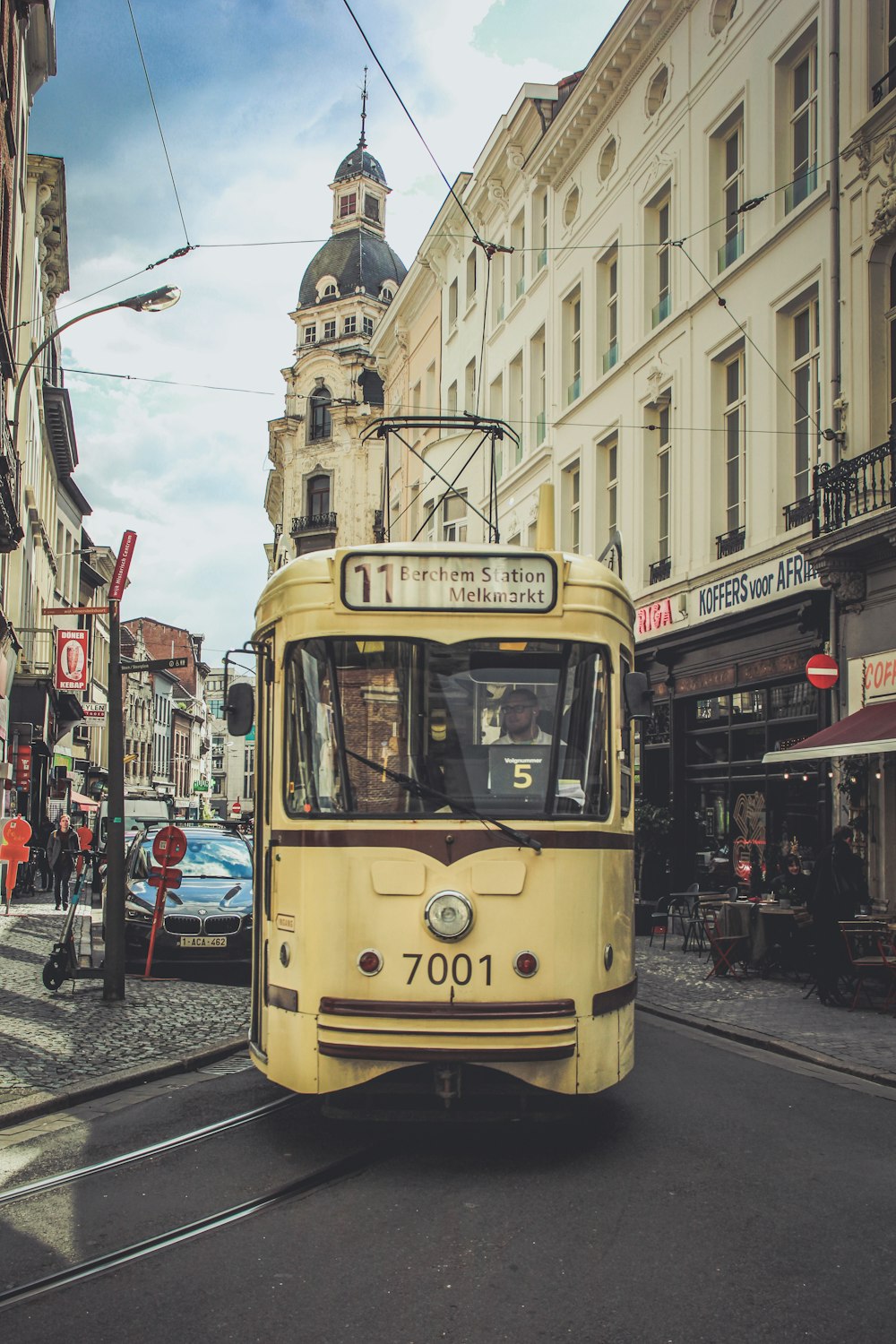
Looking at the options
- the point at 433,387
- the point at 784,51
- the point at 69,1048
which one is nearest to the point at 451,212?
the point at 433,387

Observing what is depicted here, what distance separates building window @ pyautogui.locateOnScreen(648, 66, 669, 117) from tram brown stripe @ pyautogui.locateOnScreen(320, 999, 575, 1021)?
20.6 m

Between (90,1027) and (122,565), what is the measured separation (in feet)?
14.3

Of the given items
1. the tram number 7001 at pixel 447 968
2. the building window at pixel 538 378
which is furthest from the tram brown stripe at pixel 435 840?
the building window at pixel 538 378

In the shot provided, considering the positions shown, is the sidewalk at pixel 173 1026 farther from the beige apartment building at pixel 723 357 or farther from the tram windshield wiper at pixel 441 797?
the beige apartment building at pixel 723 357

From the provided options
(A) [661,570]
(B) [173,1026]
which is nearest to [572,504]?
(A) [661,570]

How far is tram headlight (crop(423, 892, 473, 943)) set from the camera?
6.37 metres

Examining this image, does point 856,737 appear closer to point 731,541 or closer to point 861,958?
point 861,958

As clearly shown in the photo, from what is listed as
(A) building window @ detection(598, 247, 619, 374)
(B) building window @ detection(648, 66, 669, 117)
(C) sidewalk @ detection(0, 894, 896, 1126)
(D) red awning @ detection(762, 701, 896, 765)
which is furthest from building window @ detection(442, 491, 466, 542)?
(C) sidewalk @ detection(0, 894, 896, 1126)

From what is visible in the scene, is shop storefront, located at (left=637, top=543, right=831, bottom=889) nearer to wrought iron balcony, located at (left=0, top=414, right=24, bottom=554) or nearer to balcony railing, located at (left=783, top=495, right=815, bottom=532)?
balcony railing, located at (left=783, top=495, right=815, bottom=532)

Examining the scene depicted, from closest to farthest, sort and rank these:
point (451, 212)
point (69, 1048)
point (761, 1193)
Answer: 1. point (761, 1193)
2. point (69, 1048)
3. point (451, 212)

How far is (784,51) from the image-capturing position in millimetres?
18781

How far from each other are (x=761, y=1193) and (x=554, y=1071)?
3.54 feet

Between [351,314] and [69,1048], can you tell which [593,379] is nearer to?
[69,1048]

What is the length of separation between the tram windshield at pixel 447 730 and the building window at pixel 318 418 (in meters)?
65.0
